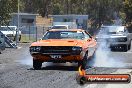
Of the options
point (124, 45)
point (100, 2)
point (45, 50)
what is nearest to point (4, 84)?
point (45, 50)

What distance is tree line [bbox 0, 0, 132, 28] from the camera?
66.8 metres

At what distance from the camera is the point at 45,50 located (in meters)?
12.8

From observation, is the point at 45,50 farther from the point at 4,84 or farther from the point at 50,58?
the point at 4,84

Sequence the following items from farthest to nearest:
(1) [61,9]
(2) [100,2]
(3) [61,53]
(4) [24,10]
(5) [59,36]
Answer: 1. (4) [24,10]
2. (1) [61,9]
3. (2) [100,2]
4. (5) [59,36]
5. (3) [61,53]

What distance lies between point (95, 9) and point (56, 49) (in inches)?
2533

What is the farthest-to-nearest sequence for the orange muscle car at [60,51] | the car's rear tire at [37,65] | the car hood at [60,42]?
the car's rear tire at [37,65] → the car hood at [60,42] → the orange muscle car at [60,51]

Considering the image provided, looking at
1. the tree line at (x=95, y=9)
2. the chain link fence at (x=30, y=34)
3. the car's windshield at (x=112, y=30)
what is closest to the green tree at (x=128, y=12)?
the tree line at (x=95, y=9)

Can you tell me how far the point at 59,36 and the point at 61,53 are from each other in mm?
1429

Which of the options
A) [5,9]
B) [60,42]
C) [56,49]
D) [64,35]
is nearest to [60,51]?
[56,49]

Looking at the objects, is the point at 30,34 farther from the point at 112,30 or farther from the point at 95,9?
the point at 112,30

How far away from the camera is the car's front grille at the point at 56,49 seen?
12711mm

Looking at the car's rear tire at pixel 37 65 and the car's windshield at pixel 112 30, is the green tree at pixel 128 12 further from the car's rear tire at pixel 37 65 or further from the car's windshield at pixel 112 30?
the car's rear tire at pixel 37 65

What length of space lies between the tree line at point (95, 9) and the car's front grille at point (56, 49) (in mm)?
49683

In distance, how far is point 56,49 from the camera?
12781 millimetres
